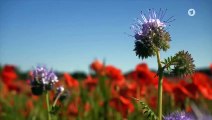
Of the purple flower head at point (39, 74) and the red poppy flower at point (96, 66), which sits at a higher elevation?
the red poppy flower at point (96, 66)

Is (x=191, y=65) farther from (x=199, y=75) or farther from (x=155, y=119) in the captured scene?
(x=199, y=75)

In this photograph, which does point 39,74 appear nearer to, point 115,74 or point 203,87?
point 203,87

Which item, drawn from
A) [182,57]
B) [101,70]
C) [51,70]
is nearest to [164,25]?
[182,57]

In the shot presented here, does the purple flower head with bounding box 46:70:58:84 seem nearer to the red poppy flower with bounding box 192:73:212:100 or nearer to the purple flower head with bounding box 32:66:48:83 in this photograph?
the purple flower head with bounding box 32:66:48:83

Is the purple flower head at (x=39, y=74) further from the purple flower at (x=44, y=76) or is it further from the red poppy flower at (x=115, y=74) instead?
the red poppy flower at (x=115, y=74)

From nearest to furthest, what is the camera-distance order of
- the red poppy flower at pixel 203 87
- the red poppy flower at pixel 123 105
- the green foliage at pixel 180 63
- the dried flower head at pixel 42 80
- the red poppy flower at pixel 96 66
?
the green foliage at pixel 180 63 → the dried flower head at pixel 42 80 → the red poppy flower at pixel 123 105 → the red poppy flower at pixel 203 87 → the red poppy flower at pixel 96 66

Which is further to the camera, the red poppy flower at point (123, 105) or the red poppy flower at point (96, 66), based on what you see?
the red poppy flower at point (96, 66)

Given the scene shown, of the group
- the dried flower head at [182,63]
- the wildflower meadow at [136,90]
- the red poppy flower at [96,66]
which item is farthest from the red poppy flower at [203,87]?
the dried flower head at [182,63]
